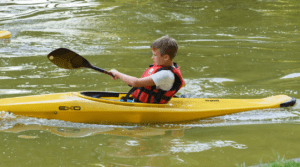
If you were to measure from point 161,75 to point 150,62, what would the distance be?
3409 mm

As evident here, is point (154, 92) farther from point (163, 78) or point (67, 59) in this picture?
point (67, 59)

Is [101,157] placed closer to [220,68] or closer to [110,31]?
[220,68]

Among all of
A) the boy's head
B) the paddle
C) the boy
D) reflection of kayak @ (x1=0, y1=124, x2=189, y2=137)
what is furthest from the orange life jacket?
the paddle

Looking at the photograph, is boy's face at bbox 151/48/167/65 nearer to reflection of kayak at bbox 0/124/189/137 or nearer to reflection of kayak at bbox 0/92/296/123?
reflection of kayak at bbox 0/92/296/123

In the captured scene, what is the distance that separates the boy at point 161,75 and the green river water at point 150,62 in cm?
39

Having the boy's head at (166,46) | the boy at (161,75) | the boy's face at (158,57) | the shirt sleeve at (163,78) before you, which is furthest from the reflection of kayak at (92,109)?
the boy's head at (166,46)

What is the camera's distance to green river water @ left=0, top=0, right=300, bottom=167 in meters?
3.05

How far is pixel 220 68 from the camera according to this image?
6551 millimetres

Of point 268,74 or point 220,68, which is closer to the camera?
point 268,74

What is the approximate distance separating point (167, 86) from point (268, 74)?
3.03 m

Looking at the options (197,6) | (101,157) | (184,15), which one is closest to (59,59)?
(101,157)

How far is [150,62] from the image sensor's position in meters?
6.96

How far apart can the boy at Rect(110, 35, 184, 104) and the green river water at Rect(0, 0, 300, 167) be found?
0.39 meters

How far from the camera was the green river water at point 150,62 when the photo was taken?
3051 mm
